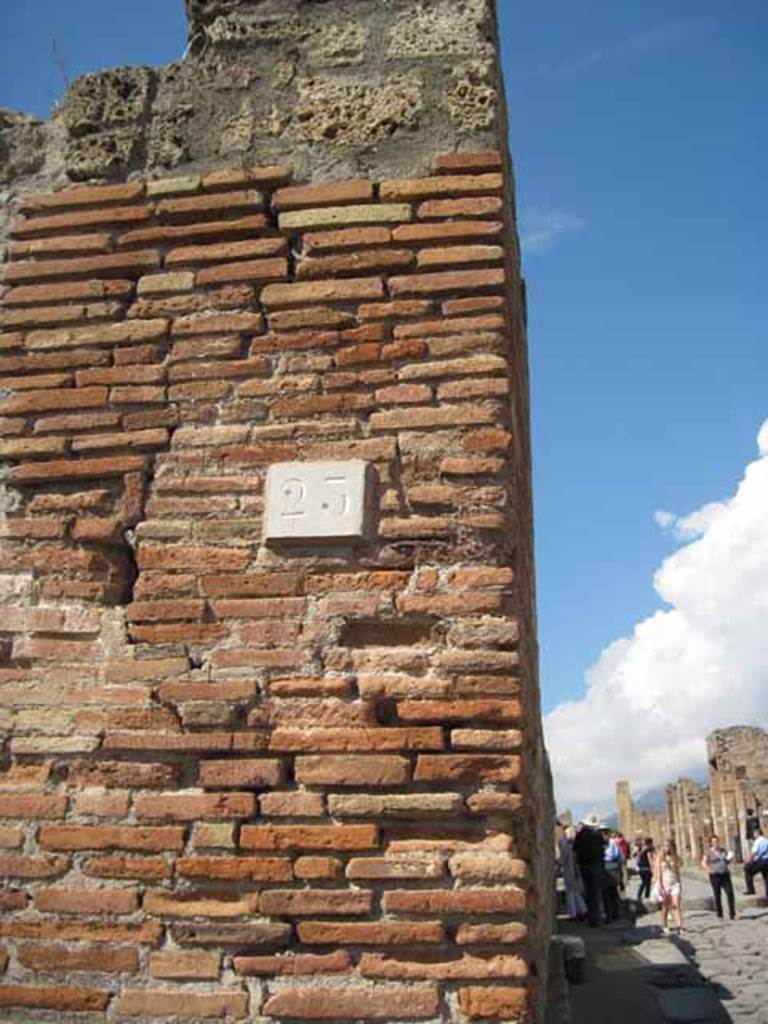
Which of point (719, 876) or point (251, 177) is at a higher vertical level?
point (251, 177)

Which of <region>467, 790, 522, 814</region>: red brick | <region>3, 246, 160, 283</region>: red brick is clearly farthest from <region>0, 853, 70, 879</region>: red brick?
<region>3, 246, 160, 283</region>: red brick

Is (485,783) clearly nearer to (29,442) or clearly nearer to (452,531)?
(452,531)

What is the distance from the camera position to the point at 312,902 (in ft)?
8.91

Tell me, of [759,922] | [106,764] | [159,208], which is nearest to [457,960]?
[106,764]

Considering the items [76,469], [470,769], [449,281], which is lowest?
[470,769]

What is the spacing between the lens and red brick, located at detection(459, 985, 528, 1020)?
2553 millimetres

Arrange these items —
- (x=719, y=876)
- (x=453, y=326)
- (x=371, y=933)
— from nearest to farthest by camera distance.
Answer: (x=371, y=933)
(x=453, y=326)
(x=719, y=876)

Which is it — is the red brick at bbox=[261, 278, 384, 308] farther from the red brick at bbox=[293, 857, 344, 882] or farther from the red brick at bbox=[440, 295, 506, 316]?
the red brick at bbox=[293, 857, 344, 882]

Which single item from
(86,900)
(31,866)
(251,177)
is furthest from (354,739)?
(251,177)

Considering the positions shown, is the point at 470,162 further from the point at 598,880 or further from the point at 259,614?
the point at 598,880

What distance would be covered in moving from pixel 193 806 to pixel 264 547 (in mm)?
791

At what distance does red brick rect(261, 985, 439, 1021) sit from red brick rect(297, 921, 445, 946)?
0.11 metres

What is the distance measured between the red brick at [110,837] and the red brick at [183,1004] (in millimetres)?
377

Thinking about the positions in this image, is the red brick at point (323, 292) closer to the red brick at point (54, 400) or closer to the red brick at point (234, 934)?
the red brick at point (54, 400)
